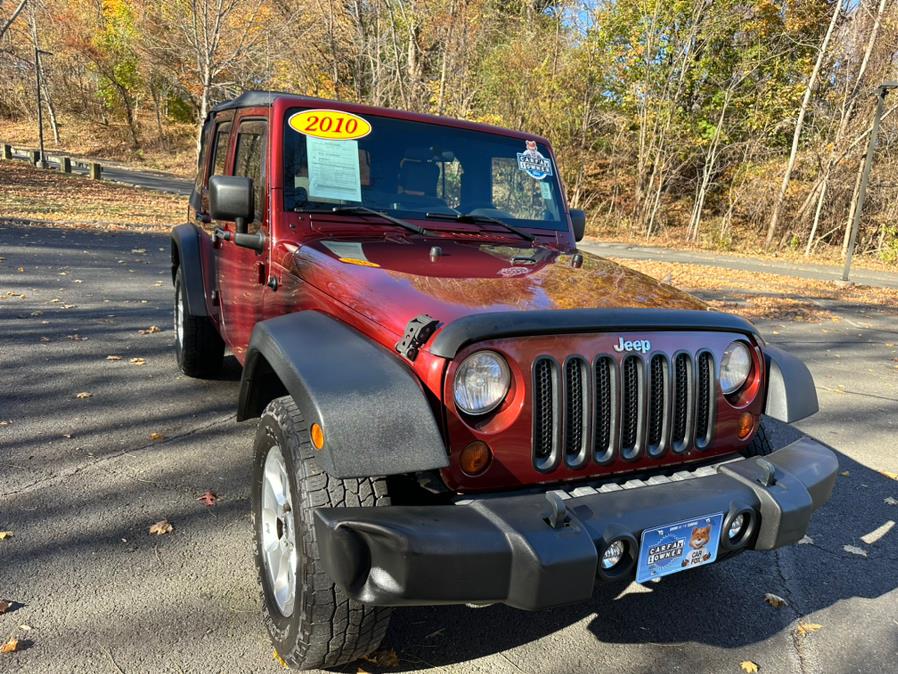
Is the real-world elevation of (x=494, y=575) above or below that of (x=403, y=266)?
below

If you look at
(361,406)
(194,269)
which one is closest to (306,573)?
(361,406)

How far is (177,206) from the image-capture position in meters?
19.1

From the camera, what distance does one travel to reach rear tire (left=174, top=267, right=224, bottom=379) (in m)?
4.81

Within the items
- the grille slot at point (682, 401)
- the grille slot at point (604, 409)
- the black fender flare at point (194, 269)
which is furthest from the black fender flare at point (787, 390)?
the black fender flare at point (194, 269)

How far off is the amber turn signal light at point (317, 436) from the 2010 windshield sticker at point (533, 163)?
232 centimetres

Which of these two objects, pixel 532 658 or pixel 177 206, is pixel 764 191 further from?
pixel 532 658

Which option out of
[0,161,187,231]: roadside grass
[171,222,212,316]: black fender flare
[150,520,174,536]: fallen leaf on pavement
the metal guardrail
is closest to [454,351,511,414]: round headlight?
[150,520,174,536]: fallen leaf on pavement

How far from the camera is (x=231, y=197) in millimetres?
3092

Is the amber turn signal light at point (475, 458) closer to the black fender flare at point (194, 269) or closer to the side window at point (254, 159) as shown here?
the side window at point (254, 159)

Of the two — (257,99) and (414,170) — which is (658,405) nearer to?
(414,170)

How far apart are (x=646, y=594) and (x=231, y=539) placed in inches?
73.2

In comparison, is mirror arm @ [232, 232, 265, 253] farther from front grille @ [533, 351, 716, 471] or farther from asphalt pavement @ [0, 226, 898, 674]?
front grille @ [533, 351, 716, 471]

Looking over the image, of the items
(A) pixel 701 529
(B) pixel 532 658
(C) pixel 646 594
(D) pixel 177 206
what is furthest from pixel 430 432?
(D) pixel 177 206

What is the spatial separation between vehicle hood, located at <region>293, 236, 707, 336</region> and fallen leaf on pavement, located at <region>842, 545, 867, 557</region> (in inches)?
65.8
